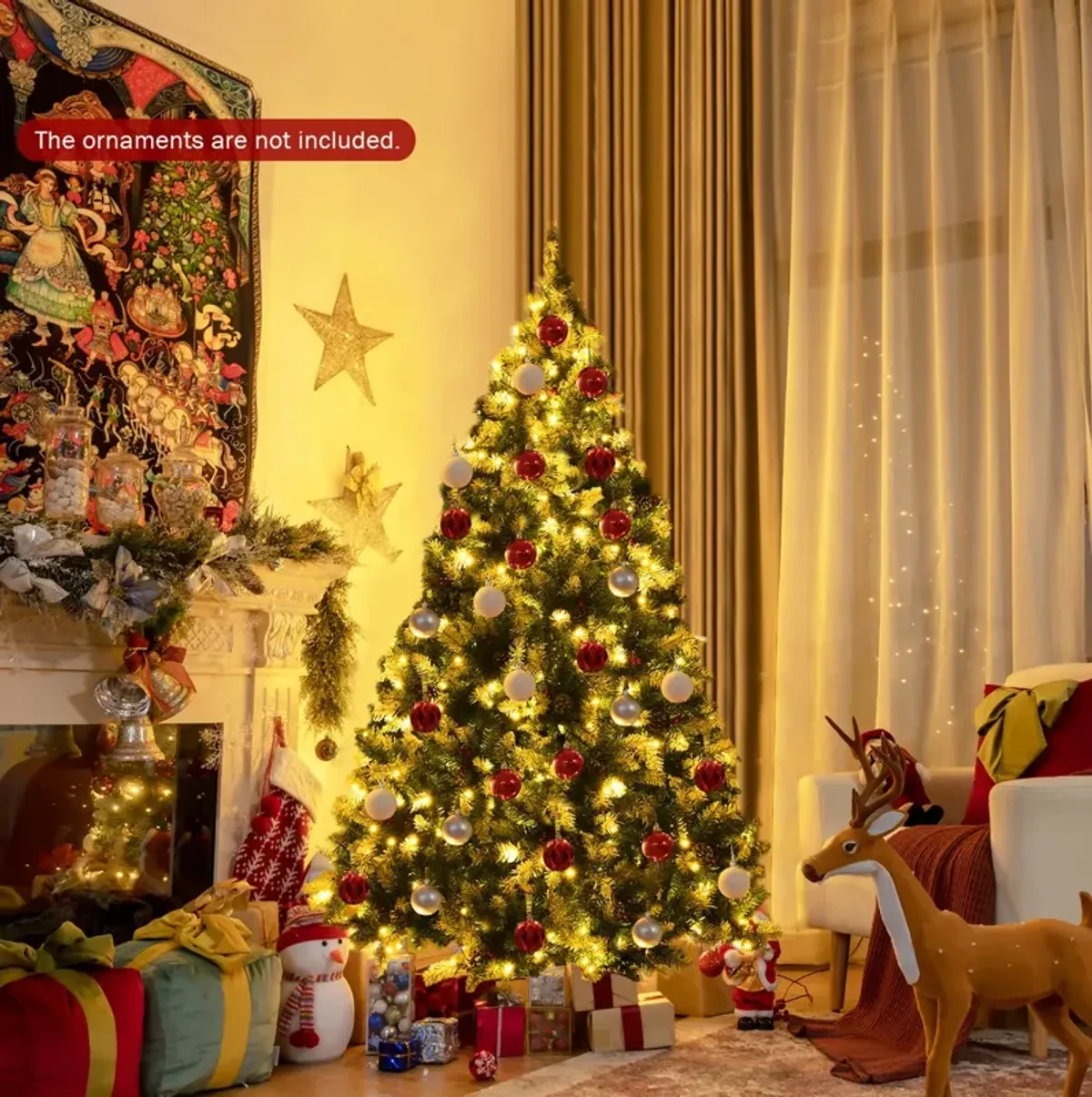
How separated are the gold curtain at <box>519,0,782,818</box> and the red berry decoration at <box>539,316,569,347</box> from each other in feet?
4.56

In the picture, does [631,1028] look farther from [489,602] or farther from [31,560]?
[31,560]

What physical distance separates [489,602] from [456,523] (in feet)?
0.78

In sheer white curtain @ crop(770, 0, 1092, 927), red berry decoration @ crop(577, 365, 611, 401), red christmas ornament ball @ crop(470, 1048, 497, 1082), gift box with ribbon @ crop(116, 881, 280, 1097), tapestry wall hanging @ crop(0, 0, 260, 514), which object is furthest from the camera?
sheer white curtain @ crop(770, 0, 1092, 927)

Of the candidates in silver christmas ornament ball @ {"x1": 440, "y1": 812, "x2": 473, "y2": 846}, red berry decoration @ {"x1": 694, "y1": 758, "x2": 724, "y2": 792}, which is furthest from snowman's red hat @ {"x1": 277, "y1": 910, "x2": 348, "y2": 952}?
red berry decoration @ {"x1": 694, "y1": 758, "x2": 724, "y2": 792}

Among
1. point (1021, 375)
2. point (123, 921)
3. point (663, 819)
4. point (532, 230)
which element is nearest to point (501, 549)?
point (663, 819)

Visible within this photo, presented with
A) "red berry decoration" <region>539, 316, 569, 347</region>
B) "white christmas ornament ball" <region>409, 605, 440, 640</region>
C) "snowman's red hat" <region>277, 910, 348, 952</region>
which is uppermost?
"red berry decoration" <region>539, 316, 569, 347</region>

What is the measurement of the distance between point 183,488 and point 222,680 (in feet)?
1.76

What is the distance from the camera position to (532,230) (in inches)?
215

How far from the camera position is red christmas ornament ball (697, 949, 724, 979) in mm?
3441

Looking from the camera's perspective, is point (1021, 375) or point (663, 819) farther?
point (1021, 375)

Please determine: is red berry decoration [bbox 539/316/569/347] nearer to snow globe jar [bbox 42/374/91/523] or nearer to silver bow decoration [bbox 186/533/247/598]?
silver bow decoration [bbox 186/533/247/598]

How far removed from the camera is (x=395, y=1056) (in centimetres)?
319

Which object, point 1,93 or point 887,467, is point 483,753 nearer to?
point 887,467

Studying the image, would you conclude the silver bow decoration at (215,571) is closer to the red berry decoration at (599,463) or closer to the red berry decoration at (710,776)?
the red berry decoration at (599,463)
